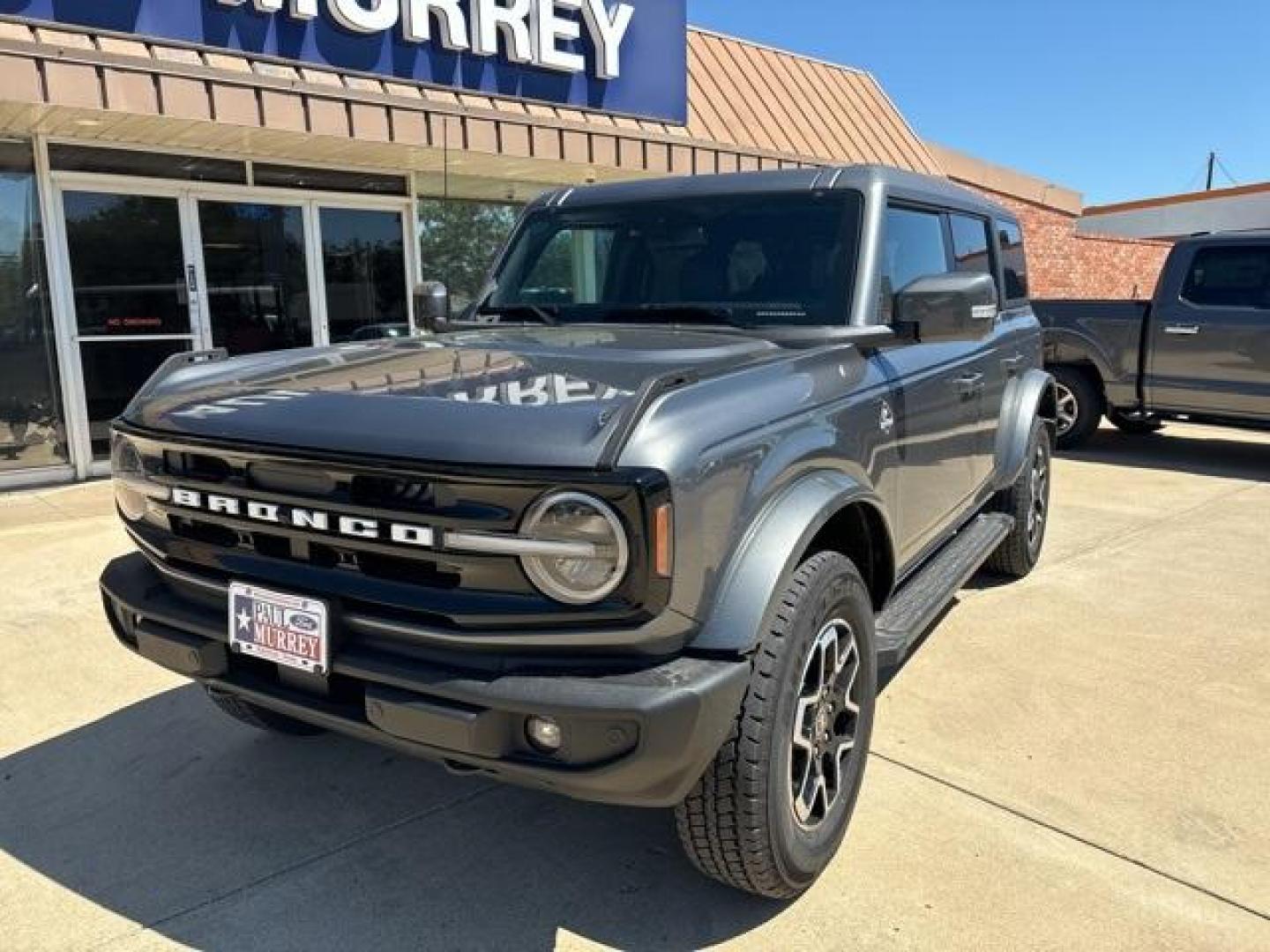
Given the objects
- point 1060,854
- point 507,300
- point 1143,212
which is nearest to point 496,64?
point 507,300

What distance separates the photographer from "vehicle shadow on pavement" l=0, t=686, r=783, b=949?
242 centimetres

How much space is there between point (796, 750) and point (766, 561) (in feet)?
1.88

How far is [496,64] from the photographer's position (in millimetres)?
8391

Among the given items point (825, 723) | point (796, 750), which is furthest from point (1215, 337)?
point (796, 750)

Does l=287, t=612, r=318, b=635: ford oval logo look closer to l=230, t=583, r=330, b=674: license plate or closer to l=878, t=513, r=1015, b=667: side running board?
l=230, t=583, r=330, b=674: license plate

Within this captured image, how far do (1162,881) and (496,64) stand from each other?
786cm

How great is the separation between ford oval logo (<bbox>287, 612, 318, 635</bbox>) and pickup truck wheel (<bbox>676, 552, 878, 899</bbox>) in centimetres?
94

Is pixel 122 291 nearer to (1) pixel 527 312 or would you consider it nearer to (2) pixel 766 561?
(1) pixel 527 312

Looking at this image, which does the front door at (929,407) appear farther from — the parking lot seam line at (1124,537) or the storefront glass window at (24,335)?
the storefront glass window at (24,335)

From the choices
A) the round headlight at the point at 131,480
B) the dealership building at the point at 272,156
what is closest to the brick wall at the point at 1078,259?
the dealership building at the point at 272,156

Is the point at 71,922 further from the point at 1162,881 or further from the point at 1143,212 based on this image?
the point at 1143,212

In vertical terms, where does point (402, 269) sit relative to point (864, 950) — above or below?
above

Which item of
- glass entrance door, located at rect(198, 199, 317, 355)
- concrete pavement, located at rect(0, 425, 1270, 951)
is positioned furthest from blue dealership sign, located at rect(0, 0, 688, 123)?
concrete pavement, located at rect(0, 425, 1270, 951)

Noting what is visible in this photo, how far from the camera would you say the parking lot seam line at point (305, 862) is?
242cm
